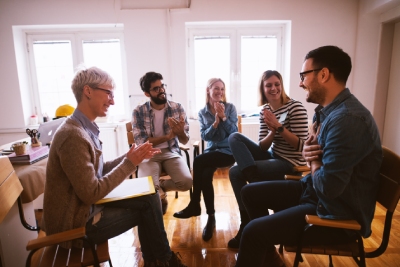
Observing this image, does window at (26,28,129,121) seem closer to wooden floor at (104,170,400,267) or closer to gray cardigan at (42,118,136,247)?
wooden floor at (104,170,400,267)

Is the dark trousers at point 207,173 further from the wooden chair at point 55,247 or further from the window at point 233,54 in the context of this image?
the window at point 233,54

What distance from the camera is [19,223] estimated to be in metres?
1.47

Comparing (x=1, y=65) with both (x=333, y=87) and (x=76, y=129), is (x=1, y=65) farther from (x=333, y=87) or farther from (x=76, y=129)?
(x=333, y=87)

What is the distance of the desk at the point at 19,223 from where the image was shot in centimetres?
130

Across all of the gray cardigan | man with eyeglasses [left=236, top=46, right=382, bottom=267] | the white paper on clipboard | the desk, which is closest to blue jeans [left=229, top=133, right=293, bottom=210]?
the white paper on clipboard

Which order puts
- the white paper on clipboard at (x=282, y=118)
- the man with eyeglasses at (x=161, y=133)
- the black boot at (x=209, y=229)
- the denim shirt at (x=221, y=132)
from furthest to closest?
the denim shirt at (x=221, y=132) < the man with eyeglasses at (x=161, y=133) < the black boot at (x=209, y=229) < the white paper on clipboard at (x=282, y=118)

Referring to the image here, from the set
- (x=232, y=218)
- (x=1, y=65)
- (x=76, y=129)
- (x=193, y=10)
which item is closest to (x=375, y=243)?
(x=232, y=218)

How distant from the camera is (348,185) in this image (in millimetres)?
1015

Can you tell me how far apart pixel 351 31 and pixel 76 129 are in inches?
151

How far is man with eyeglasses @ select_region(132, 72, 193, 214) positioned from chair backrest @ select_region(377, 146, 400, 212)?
1.35m

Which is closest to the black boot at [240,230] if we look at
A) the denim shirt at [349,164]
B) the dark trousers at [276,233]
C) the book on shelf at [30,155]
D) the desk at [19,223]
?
the dark trousers at [276,233]

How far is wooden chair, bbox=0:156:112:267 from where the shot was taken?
3.12ft

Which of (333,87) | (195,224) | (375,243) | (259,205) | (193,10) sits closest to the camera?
(333,87)

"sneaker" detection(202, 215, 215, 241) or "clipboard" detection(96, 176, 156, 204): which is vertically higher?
"clipboard" detection(96, 176, 156, 204)
